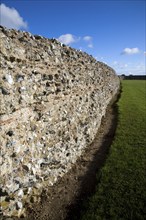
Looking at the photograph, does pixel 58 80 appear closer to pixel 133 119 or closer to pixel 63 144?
pixel 63 144

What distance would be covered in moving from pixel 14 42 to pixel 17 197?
4.43m

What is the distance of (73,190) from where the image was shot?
25.9 ft

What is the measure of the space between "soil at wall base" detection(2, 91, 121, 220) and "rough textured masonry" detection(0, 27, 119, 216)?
28 cm

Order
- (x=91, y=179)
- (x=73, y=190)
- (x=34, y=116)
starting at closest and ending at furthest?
(x=34, y=116) < (x=73, y=190) < (x=91, y=179)

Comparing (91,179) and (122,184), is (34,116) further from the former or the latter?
(122,184)

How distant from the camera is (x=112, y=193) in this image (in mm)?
7516

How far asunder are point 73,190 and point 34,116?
2.90 m

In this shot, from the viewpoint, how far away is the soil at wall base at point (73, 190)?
6684 mm

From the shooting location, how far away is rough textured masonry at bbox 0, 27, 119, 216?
609 centimetres

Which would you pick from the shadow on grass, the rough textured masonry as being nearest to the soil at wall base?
the shadow on grass

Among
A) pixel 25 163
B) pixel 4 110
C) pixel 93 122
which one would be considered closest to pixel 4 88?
pixel 4 110

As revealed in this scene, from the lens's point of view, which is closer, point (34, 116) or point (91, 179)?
point (34, 116)

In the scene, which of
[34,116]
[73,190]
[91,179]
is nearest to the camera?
[34,116]

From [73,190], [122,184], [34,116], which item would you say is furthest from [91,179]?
[34,116]
